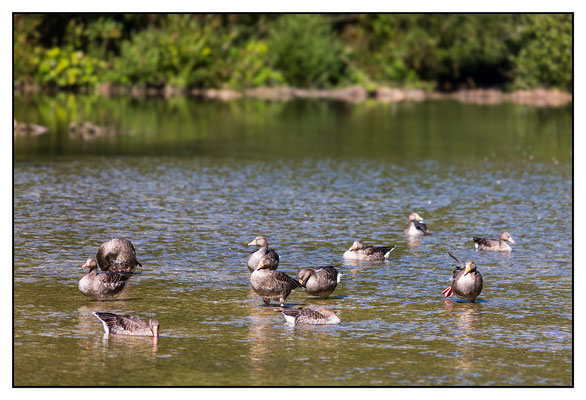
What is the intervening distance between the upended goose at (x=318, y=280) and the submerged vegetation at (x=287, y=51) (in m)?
57.7

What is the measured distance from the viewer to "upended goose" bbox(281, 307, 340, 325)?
13.1 metres

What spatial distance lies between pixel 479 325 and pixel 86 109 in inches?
1689

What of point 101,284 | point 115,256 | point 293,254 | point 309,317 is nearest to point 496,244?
point 293,254

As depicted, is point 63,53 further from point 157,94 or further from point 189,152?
point 189,152

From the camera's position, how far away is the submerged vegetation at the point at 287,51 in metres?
73.0

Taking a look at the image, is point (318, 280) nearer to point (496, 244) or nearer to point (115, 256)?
point (115, 256)

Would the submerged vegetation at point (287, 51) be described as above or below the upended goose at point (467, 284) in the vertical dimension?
above

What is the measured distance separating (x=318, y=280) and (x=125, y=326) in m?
2.99

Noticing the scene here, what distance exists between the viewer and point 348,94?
79438 millimetres

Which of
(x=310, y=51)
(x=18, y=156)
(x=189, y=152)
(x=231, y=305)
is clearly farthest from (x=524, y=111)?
(x=231, y=305)

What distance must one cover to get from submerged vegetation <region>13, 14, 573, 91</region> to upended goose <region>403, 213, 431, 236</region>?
52.1 m

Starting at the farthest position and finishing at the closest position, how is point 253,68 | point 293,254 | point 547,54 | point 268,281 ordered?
point 253,68 → point 547,54 → point 293,254 → point 268,281

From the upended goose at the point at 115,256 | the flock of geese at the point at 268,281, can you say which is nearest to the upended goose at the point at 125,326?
the flock of geese at the point at 268,281

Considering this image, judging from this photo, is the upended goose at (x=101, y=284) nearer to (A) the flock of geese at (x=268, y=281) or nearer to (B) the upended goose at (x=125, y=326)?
(A) the flock of geese at (x=268, y=281)
